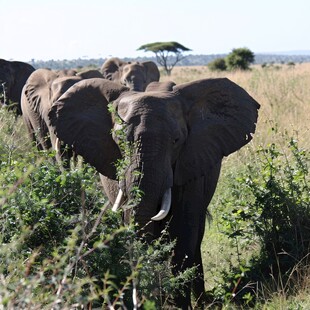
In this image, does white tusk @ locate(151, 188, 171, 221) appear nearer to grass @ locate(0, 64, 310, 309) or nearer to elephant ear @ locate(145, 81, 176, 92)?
grass @ locate(0, 64, 310, 309)

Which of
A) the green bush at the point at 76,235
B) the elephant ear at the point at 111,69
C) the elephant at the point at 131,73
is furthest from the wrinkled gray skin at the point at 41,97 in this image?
the elephant ear at the point at 111,69

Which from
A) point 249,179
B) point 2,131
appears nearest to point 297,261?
point 249,179

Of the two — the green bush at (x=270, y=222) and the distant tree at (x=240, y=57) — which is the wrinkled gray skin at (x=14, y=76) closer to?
the green bush at (x=270, y=222)

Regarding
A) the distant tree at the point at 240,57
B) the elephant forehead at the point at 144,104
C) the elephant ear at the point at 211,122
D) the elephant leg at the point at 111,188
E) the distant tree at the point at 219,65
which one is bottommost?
the distant tree at the point at 219,65

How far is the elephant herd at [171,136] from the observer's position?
575cm

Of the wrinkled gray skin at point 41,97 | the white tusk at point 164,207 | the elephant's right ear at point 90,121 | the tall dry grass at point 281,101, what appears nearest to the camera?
the white tusk at point 164,207

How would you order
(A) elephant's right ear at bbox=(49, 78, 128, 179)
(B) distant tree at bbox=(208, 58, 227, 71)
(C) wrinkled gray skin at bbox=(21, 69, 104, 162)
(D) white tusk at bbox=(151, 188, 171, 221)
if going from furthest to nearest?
(B) distant tree at bbox=(208, 58, 227, 71)
(C) wrinkled gray skin at bbox=(21, 69, 104, 162)
(A) elephant's right ear at bbox=(49, 78, 128, 179)
(D) white tusk at bbox=(151, 188, 171, 221)

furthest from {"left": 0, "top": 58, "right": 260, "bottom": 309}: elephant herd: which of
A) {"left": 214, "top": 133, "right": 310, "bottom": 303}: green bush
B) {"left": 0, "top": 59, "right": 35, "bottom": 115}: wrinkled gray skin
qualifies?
{"left": 0, "top": 59, "right": 35, "bottom": 115}: wrinkled gray skin

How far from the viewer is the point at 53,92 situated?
34.3 ft

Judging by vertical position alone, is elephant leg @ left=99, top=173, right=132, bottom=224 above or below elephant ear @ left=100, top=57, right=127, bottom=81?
above

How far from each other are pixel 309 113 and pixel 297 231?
235 inches

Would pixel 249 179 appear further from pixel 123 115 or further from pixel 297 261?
pixel 123 115

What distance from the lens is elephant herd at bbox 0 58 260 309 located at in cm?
575

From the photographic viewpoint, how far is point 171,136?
587 cm
